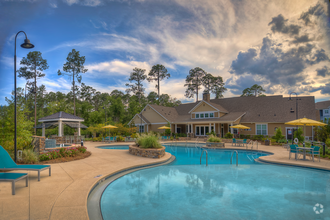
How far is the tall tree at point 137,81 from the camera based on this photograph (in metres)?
46.0

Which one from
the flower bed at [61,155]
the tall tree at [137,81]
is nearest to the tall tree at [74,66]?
the tall tree at [137,81]

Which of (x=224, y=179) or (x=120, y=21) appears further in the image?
(x=120, y=21)

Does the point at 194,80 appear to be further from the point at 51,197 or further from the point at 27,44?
the point at 51,197

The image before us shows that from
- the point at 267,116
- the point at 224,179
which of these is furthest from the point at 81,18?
the point at 267,116

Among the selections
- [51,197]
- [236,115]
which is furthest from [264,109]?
[51,197]

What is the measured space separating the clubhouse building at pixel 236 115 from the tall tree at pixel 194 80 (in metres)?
9.25

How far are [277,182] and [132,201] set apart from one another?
587 centimetres

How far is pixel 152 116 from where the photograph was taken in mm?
34906

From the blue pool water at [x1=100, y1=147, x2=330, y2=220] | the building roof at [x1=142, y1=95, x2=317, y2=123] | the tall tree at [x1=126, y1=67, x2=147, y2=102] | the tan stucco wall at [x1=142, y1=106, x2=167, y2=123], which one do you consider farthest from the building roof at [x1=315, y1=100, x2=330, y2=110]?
the tall tree at [x1=126, y1=67, x2=147, y2=102]

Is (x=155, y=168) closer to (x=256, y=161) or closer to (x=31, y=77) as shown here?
(x=256, y=161)

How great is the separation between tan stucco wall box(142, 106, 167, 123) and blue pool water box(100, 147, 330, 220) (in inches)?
976

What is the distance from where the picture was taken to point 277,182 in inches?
293

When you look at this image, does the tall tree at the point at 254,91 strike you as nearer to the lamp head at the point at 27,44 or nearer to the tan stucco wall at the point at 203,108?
the tan stucco wall at the point at 203,108

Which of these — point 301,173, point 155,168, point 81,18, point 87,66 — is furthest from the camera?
point 87,66
